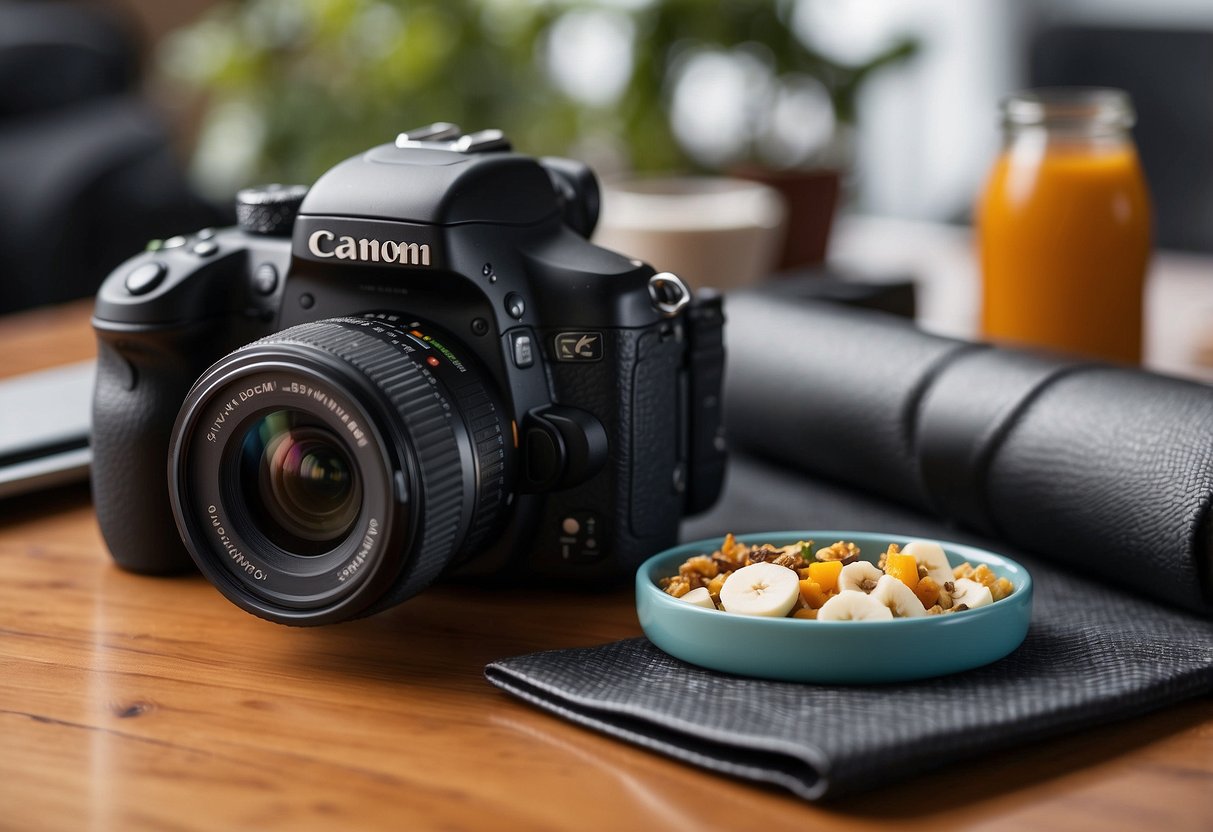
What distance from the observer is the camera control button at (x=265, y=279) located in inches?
24.7

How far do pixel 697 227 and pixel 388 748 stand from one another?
1.81 feet

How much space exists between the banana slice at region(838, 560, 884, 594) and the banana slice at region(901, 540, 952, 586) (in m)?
0.02

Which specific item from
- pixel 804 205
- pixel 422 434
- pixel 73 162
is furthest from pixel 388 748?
pixel 73 162

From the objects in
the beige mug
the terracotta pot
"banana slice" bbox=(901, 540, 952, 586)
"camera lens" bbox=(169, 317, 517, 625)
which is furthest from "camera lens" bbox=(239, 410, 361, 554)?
the terracotta pot

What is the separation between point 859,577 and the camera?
52 cm

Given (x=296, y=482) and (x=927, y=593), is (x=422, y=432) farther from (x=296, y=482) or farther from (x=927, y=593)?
(x=927, y=593)

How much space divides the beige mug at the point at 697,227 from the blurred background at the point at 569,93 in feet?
0.27

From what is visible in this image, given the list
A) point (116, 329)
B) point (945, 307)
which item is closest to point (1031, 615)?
point (116, 329)

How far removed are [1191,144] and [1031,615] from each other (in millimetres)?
1486

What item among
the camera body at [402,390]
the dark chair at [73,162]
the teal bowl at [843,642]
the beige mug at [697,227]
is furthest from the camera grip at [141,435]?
the dark chair at [73,162]

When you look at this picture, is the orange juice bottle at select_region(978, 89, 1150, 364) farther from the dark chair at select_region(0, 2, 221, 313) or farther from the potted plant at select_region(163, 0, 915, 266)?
the dark chair at select_region(0, 2, 221, 313)

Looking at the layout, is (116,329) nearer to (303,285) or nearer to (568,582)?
(303,285)

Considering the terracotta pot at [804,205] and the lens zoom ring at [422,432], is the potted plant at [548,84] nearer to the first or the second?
the terracotta pot at [804,205]

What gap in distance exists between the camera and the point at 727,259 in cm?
96
